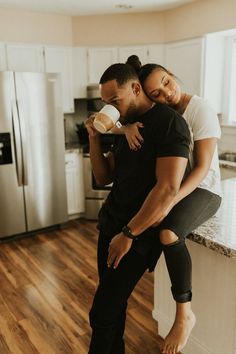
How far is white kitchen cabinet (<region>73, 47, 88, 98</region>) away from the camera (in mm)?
4074

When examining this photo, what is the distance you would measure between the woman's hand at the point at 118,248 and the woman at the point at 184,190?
14cm

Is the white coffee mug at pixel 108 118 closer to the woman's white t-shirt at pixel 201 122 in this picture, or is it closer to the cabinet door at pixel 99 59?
the woman's white t-shirt at pixel 201 122

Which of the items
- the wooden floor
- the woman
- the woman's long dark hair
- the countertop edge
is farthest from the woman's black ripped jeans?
the wooden floor

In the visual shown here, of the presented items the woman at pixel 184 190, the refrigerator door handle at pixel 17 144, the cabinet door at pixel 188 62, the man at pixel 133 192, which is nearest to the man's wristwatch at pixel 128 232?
the man at pixel 133 192

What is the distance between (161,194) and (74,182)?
3.05m

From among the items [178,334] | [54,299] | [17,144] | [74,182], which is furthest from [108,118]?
[74,182]

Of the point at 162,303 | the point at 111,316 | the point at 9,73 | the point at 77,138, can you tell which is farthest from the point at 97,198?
the point at 111,316

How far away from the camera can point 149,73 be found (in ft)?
4.29

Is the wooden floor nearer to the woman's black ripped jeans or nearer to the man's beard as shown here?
the woman's black ripped jeans

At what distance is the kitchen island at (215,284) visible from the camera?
139 cm

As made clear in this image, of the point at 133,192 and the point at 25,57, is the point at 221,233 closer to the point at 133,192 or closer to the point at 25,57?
the point at 133,192

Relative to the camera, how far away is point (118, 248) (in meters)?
1.22

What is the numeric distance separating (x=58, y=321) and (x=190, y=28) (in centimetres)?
322

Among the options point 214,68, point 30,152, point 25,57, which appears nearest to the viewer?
point 30,152
